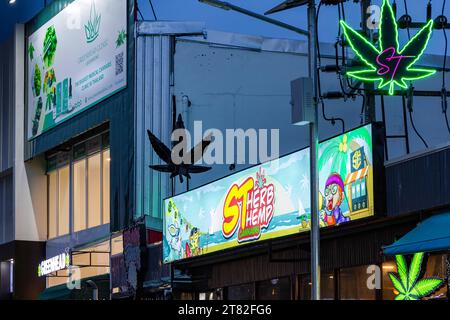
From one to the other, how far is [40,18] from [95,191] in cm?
984

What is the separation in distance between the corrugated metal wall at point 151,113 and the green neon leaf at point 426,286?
56.3 feet

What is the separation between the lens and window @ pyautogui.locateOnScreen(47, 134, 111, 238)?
40875mm

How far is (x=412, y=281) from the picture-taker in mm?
17828

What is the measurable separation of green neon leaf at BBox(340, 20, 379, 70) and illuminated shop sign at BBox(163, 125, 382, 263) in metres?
3.37

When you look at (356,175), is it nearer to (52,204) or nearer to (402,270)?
(402,270)

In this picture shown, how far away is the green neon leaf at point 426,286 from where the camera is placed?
17.2 meters

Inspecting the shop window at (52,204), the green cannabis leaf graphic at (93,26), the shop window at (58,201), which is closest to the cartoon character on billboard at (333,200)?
the green cannabis leaf graphic at (93,26)

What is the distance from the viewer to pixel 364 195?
61.7 feet

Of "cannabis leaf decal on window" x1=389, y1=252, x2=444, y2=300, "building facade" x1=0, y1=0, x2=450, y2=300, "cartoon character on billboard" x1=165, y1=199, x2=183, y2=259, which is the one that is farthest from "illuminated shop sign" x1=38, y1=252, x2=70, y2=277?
"cannabis leaf decal on window" x1=389, y1=252, x2=444, y2=300

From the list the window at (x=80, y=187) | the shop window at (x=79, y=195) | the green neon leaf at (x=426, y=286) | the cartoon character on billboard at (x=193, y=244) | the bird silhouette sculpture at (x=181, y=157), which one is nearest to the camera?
the green neon leaf at (x=426, y=286)

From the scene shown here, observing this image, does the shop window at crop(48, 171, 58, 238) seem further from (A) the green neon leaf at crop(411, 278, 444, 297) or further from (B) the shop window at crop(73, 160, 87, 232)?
(A) the green neon leaf at crop(411, 278, 444, 297)

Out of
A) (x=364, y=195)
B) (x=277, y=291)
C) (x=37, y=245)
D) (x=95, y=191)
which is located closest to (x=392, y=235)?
(x=364, y=195)

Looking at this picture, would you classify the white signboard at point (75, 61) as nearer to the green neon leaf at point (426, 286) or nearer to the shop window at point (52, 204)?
the shop window at point (52, 204)
